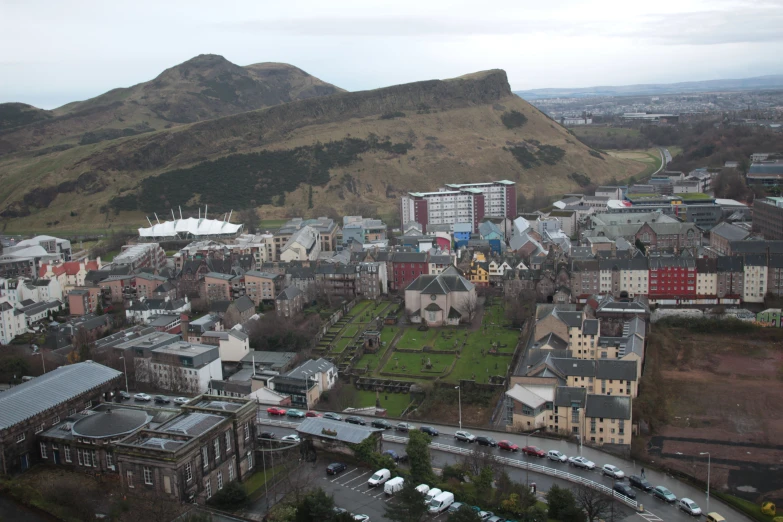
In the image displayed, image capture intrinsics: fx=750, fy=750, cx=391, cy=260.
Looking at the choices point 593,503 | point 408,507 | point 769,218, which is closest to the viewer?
point 408,507

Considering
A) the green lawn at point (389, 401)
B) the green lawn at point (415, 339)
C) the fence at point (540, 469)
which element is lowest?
the green lawn at point (389, 401)

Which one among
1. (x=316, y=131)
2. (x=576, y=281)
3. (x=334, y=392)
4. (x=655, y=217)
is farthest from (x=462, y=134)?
(x=334, y=392)

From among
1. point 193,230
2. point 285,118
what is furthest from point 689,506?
point 285,118

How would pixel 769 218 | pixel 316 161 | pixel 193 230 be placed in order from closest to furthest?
pixel 769 218 → pixel 193 230 → pixel 316 161

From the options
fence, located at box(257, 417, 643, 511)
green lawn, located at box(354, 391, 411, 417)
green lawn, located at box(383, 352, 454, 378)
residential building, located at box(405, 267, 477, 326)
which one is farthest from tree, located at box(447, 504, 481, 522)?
residential building, located at box(405, 267, 477, 326)

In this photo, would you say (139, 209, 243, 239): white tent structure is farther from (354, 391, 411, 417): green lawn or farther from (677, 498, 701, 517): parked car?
(677, 498, 701, 517): parked car

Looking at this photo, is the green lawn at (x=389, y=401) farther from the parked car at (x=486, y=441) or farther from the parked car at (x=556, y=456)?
the parked car at (x=556, y=456)

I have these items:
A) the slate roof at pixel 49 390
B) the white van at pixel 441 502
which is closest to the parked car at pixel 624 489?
the white van at pixel 441 502

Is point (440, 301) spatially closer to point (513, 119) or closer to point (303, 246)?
point (303, 246)
